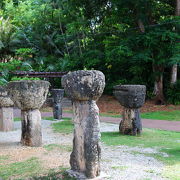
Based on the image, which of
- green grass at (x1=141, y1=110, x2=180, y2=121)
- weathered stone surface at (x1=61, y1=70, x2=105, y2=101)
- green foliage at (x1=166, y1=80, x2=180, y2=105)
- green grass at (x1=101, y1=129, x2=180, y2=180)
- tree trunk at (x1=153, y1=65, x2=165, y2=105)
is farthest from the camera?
green foliage at (x1=166, y1=80, x2=180, y2=105)

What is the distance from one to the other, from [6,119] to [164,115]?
893cm

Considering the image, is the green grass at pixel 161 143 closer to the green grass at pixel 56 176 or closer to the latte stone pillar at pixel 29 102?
the green grass at pixel 56 176

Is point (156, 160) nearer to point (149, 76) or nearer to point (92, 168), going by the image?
point (92, 168)

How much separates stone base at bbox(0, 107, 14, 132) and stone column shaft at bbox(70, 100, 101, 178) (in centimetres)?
590

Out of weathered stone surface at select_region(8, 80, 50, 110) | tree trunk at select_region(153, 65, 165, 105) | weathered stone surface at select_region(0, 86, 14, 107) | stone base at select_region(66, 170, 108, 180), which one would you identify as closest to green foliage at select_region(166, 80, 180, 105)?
tree trunk at select_region(153, 65, 165, 105)

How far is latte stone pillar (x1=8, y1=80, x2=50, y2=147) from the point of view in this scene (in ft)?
24.3

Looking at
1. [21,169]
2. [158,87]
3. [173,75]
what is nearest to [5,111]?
[21,169]

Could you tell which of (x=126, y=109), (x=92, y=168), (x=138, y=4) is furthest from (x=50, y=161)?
(x=138, y=4)

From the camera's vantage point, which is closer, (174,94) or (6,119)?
(6,119)

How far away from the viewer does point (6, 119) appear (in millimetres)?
10469

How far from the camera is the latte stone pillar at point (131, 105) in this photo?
9.43 m

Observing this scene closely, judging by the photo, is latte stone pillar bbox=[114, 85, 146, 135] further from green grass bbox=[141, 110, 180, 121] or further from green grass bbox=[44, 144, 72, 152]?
green grass bbox=[141, 110, 180, 121]

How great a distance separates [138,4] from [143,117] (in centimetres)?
663

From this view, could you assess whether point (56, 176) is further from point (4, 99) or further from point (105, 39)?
point (105, 39)
